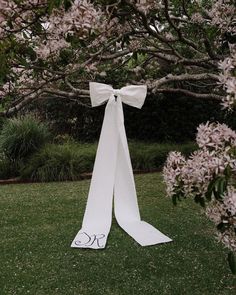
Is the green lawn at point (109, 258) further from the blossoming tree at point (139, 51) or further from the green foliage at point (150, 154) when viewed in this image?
the green foliage at point (150, 154)

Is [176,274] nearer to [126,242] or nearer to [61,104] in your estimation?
[126,242]

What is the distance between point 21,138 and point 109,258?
5593 mm

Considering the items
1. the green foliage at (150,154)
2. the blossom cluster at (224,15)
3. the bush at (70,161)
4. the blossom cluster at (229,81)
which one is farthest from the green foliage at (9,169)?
the blossom cluster at (229,81)

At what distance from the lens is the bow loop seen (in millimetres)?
5176

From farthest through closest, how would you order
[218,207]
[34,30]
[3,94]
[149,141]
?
1. [149,141]
2. [3,94]
3. [34,30]
4. [218,207]

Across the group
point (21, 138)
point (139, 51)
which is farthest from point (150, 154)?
point (139, 51)

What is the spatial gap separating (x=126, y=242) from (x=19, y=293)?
4.97ft

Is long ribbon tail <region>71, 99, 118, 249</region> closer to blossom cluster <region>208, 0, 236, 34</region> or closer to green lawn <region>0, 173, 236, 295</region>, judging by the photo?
green lawn <region>0, 173, 236, 295</region>

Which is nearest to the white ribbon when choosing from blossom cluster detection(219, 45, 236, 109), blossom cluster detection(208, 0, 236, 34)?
blossom cluster detection(208, 0, 236, 34)

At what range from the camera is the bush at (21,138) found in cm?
962

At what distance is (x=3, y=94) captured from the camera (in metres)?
4.86

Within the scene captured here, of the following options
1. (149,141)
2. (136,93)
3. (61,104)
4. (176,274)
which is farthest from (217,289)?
(61,104)

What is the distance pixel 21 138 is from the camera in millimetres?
9648

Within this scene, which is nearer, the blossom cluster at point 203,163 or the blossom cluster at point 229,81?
the blossom cluster at point 229,81
